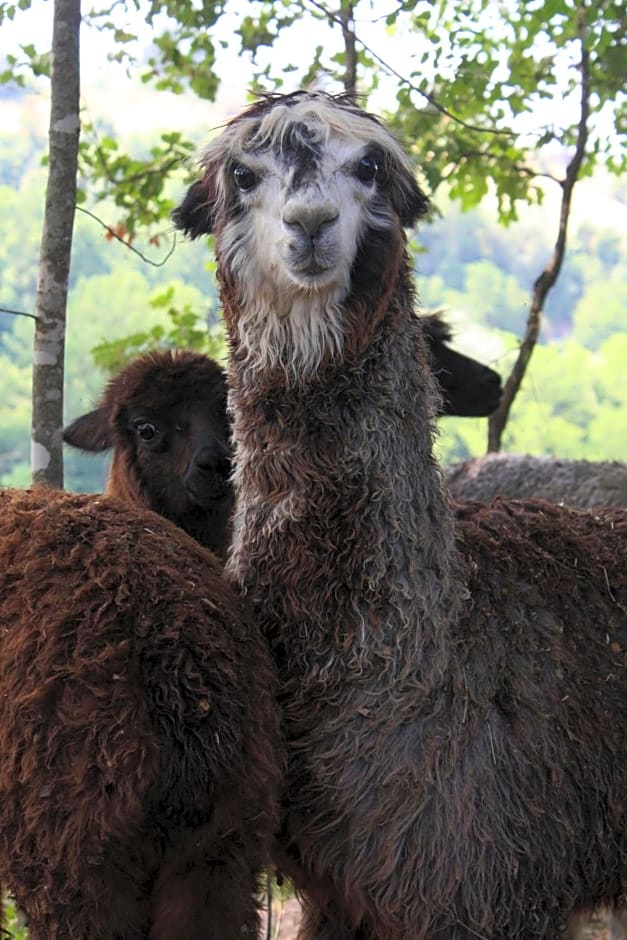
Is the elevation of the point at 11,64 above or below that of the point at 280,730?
above

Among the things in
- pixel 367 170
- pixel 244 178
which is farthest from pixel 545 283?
pixel 244 178

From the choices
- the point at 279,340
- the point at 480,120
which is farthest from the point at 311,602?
the point at 480,120

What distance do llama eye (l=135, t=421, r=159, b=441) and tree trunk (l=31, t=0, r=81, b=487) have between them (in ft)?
1.39

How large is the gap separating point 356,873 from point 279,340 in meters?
1.47

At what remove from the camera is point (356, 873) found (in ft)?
10.4

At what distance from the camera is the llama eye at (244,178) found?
3.29 m

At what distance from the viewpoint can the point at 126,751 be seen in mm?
2574

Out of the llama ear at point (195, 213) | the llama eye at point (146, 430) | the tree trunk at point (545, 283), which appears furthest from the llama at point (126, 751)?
the tree trunk at point (545, 283)

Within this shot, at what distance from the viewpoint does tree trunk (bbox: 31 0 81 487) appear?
15.4 feet

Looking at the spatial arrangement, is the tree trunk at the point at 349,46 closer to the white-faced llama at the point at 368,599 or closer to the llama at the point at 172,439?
the llama at the point at 172,439

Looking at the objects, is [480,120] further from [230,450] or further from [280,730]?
[280,730]

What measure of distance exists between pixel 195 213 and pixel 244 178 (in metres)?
0.46

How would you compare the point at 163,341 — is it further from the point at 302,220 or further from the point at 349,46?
the point at 302,220

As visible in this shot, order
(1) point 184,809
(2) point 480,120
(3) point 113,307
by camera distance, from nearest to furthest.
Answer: (1) point 184,809 → (2) point 480,120 → (3) point 113,307
